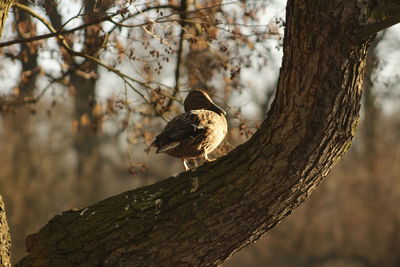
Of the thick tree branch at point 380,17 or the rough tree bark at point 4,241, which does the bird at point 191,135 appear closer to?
the rough tree bark at point 4,241

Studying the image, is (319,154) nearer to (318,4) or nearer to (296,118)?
(296,118)

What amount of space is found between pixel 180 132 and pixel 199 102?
44.3 inches

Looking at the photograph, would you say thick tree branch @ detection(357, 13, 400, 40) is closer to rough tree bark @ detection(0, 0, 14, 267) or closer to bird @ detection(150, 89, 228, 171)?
bird @ detection(150, 89, 228, 171)

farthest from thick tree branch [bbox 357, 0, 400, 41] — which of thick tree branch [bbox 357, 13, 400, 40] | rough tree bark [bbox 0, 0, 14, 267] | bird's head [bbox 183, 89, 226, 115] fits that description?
rough tree bark [bbox 0, 0, 14, 267]

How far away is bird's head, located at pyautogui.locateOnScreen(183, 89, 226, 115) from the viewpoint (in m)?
6.31

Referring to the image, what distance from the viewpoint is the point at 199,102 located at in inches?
253

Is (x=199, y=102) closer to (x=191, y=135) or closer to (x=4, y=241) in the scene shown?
(x=191, y=135)

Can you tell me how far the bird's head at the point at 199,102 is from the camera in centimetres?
631

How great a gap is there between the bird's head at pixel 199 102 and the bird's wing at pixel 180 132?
2.59 feet

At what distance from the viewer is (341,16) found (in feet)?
13.1

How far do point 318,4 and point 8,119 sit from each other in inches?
546

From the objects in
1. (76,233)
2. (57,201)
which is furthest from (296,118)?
(57,201)

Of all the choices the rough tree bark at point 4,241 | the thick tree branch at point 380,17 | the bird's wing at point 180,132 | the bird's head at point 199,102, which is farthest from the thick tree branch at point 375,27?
the rough tree bark at point 4,241

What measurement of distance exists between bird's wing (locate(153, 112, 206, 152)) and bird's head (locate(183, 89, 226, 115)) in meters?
0.79
